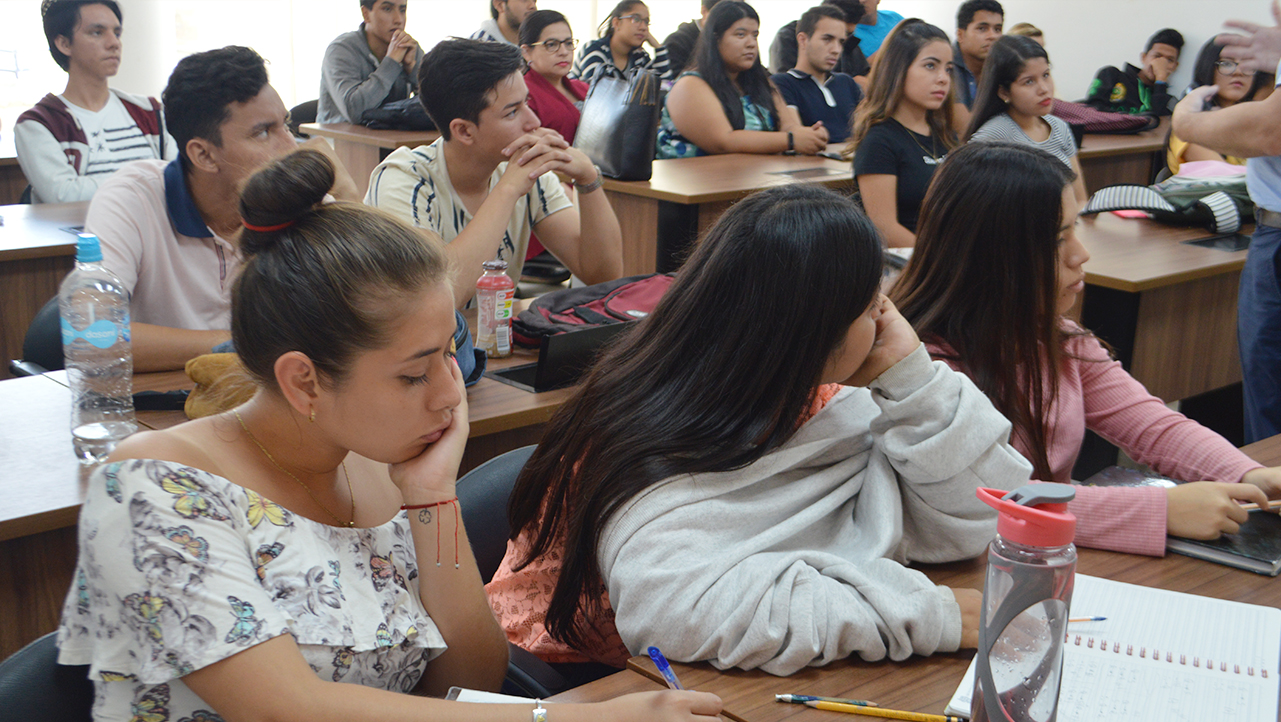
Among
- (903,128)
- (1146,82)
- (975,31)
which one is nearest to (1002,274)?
(903,128)

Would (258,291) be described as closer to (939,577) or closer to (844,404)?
(844,404)

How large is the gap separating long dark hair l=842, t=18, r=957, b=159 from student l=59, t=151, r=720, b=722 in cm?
259

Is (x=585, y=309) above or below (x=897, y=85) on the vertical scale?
below

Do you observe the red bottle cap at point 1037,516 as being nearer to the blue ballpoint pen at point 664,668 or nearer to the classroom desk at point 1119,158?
the blue ballpoint pen at point 664,668

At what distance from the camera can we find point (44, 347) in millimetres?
2021

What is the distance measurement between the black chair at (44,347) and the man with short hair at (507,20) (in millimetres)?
4032

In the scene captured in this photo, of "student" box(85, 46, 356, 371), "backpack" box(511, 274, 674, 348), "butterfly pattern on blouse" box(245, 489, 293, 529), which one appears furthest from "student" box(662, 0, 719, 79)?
"butterfly pattern on blouse" box(245, 489, 293, 529)

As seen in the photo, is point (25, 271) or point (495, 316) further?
point (25, 271)

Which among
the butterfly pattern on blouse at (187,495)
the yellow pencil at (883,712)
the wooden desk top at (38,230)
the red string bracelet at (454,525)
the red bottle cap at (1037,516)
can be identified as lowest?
the yellow pencil at (883,712)

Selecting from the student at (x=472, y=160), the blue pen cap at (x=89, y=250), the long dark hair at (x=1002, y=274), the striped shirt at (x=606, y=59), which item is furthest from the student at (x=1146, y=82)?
the blue pen cap at (x=89, y=250)

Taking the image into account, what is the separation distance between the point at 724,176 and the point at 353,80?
2.23m

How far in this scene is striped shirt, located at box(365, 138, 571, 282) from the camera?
2.40 meters

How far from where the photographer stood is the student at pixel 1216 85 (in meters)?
4.36

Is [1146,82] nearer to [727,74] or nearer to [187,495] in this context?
[727,74]
